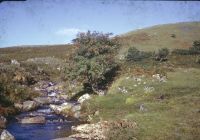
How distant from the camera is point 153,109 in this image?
33.2 metres

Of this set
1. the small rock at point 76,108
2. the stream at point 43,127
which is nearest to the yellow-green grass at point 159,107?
the small rock at point 76,108

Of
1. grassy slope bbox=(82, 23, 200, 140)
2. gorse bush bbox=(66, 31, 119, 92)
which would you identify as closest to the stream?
grassy slope bbox=(82, 23, 200, 140)

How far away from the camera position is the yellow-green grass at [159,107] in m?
26.3

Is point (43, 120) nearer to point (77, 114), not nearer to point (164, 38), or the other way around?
point (77, 114)

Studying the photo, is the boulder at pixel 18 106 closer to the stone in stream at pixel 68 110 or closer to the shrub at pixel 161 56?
the stone in stream at pixel 68 110

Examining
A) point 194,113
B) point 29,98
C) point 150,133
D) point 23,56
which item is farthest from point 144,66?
point 23,56

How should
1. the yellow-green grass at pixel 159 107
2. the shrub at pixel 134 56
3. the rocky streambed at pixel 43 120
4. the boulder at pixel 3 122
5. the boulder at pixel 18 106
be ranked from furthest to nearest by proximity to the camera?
1. the shrub at pixel 134 56
2. the boulder at pixel 18 106
3. the boulder at pixel 3 122
4. the rocky streambed at pixel 43 120
5. the yellow-green grass at pixel 159 107

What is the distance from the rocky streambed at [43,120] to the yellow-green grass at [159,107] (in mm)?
2537

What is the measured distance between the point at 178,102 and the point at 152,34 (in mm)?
70537

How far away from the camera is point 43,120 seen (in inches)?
1329

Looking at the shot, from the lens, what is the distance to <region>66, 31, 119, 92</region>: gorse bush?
4541 cm

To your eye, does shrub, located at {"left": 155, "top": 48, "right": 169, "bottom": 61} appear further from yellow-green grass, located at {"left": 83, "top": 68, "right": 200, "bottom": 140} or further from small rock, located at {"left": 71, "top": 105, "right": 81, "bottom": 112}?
small rock, located at {"left": 71, "top": 105, "right": 81, "bottom": 112}

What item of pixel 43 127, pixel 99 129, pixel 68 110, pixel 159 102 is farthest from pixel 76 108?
pixel 99 129

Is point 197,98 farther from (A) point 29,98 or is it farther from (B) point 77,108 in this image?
(A) point 29,98
